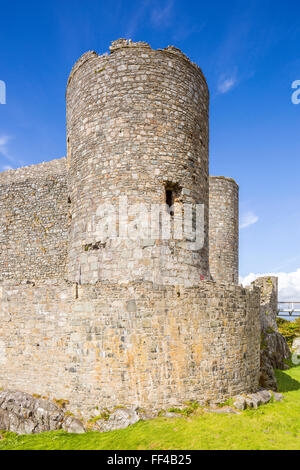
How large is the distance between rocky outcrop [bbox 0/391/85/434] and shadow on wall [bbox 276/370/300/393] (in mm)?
7405

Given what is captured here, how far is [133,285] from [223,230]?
1274 cm

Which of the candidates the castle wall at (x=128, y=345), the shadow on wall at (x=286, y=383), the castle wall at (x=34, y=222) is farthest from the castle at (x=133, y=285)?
the shadow on wall at (x=286, y=383)

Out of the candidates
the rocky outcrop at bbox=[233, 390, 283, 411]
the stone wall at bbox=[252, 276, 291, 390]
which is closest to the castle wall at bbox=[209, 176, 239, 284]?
the stone wall at bbox=[252, 276, 291, 390]

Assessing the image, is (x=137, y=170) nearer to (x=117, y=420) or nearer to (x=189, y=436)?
(x=117, y=420)

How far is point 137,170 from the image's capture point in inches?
388

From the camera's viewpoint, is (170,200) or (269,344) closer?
(170,200)

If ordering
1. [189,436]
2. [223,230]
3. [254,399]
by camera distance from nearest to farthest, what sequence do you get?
[189,436]
[254,399]
[223,230]

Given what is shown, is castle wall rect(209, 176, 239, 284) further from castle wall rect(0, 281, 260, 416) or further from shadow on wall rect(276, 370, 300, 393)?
castle wall rect(0, 281, 260, 416)

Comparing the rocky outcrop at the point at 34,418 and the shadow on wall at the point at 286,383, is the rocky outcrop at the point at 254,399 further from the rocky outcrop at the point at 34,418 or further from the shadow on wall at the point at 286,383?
the rocky outcrop at the point at 34,418

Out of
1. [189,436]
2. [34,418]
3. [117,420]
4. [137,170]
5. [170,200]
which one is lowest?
[34,418]

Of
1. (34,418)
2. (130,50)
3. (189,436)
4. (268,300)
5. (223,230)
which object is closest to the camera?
(189,436)

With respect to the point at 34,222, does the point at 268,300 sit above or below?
below

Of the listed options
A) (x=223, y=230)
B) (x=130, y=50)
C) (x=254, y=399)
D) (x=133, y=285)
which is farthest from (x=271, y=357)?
(x=130, y=50)

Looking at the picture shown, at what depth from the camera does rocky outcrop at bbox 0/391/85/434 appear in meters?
8.09
